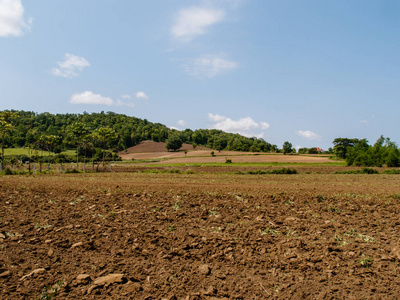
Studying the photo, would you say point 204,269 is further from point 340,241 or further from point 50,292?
point 340,241

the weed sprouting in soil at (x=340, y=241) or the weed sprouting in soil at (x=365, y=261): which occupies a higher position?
the weed sprouting in soil at (x=340, y=241)

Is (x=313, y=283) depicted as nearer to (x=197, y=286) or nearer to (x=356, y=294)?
(x=356, y=294)

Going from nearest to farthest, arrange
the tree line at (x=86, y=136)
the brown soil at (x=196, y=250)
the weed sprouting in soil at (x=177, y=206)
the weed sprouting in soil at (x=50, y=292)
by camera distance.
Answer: the weed sprouting in soil at (x=50, y=292)
the brown soil at (x=196, y=250)
the weed sprouting in soil at (x=177, y=206)
the tree line at (x=86, y=136)

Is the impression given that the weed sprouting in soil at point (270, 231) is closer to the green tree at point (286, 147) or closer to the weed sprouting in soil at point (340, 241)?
the weed sprouting in soil at point (340, 241)

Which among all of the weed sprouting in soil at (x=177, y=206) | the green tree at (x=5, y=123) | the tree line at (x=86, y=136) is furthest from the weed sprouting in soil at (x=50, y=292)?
the tree line at (x=86, y=136)

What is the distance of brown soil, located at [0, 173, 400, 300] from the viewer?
19.4 feet

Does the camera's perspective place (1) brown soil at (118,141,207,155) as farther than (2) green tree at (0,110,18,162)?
Yes

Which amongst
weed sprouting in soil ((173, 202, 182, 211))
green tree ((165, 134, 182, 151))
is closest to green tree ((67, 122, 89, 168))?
weed sprouting in soil ((173, 202, 182, 211))

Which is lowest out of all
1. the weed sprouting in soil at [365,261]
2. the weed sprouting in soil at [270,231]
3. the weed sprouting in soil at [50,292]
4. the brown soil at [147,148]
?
the weed sprouting in soil at [50,292]

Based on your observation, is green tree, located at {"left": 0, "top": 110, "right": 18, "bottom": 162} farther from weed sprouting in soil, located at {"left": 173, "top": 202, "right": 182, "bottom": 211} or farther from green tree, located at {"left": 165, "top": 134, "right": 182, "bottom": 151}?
green tree, located at {"left": 165, "top": 134, "right": 182, "bottom": 151}

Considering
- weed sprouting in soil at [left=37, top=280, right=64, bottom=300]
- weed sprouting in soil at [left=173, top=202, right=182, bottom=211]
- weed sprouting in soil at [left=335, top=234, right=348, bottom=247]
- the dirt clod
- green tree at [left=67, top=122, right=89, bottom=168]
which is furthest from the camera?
green tree at [left=67, top=122, right=89, bottom=168]

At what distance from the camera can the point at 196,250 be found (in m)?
7.57

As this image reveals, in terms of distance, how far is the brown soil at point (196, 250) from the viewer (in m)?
5.90

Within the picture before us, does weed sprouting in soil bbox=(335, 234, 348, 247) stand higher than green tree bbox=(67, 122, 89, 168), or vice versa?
green tree bbox=(67, 122, 89, 168)
